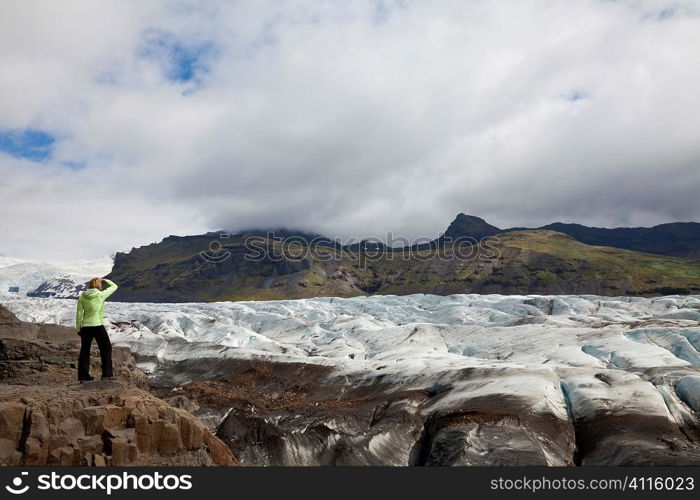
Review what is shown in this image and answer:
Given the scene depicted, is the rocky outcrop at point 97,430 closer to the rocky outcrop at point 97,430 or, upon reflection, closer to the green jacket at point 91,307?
the rocky outcrop at point 97,430

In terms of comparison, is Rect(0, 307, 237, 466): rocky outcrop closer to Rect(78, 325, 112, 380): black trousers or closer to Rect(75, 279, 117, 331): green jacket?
Rect(78, 325, 112, 380): black trousers

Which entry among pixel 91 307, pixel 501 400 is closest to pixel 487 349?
pixel 501 400

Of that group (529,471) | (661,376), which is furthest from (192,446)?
(661,376)

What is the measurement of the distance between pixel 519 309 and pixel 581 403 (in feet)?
274

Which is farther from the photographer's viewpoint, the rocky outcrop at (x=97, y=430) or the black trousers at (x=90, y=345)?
the black trousers at (x=90, y=345)

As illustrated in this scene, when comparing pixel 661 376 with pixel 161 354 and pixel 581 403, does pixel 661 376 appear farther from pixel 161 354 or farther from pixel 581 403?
pixel 161 354

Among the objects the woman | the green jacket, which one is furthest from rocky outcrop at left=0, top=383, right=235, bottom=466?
the green jacket

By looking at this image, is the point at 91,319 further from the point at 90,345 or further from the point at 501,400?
the point at 501,400

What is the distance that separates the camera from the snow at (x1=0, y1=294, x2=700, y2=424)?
2794 cm

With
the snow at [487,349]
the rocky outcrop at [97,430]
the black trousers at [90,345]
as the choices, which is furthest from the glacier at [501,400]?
the black trousers at [90,345]

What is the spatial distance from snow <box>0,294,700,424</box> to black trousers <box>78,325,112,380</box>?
717 inches

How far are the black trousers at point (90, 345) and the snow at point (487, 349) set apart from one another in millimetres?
18203

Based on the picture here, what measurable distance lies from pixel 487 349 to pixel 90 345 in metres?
45.6

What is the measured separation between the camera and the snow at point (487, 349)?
2794 centimetres
